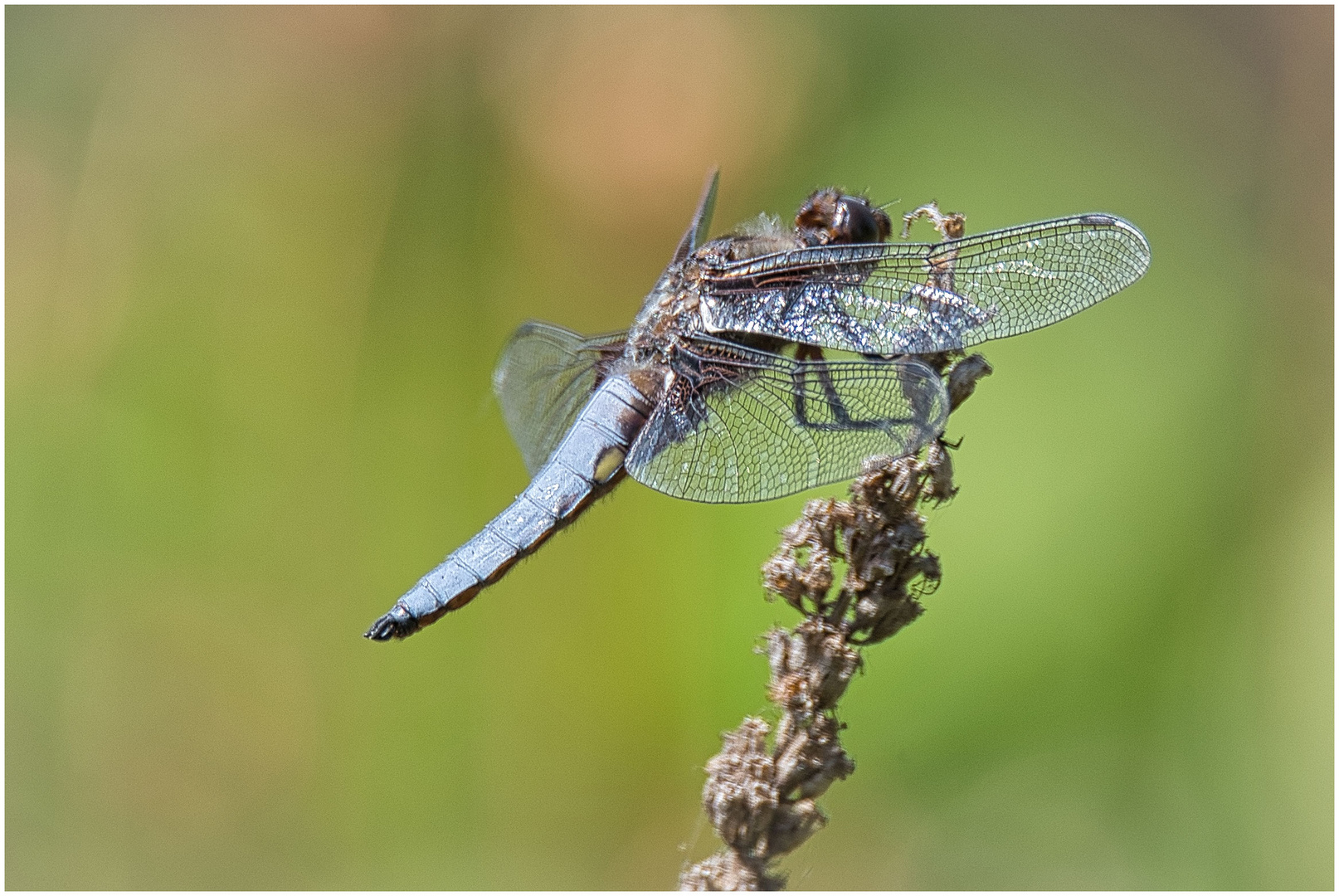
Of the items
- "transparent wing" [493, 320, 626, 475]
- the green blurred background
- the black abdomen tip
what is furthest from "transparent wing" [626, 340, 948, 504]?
the green blurred background

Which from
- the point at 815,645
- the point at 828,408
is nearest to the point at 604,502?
the point at 828,408

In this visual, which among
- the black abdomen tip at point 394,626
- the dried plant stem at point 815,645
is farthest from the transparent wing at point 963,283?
the black abdomen tip at point 394,626

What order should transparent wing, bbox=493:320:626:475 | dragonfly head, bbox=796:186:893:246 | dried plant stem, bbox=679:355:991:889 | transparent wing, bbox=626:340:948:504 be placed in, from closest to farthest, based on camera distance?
dried plant stem, bbox=679:355:991:889
transparent wing, bbox=626:340:948:504
dragonfly head, bbox=796:186:893:246
transparent wing, bbox=493:320:626:475

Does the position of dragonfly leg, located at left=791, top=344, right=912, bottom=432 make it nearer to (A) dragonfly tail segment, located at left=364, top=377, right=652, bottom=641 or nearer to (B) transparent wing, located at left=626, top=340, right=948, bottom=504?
(B) transparent wing, located at left=626, top=340, right=948, bottom=504

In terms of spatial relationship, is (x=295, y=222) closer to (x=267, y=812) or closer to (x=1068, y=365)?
(x=267, y=812)

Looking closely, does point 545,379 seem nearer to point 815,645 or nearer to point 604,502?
point 604,502

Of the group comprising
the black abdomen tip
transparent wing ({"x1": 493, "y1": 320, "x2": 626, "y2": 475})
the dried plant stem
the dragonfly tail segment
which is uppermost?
transparent wing ({"x1": 493, "y1": 320, "x2": 626, "y2": 475})
